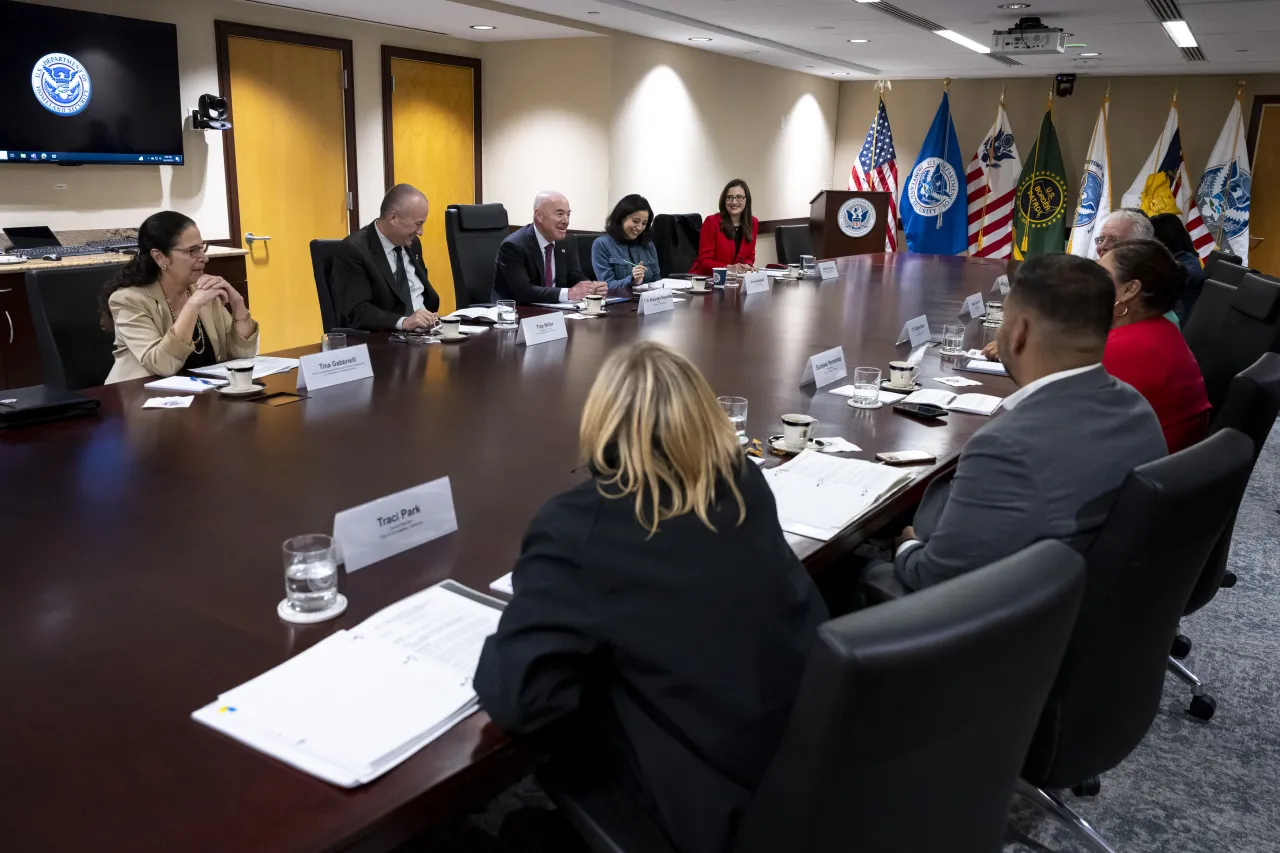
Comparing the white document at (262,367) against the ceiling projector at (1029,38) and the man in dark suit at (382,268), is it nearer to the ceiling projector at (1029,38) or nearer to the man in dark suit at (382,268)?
the man in dark suit at (382,268)

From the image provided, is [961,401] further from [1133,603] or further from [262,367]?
[262,367]

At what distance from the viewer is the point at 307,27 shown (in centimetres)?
609

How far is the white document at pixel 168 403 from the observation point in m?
2.32

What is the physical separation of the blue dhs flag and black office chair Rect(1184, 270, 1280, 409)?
22.0ft

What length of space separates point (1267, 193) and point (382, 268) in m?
9.00

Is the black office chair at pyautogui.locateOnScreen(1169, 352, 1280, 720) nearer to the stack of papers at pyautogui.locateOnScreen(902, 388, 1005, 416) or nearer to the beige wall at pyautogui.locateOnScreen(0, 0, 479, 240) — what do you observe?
the stack of papers at pyautogui.locateOnScreen(902, 388, 1005, 416)

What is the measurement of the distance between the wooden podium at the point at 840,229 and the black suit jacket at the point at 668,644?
7.98m

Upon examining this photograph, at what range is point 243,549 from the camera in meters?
1.50

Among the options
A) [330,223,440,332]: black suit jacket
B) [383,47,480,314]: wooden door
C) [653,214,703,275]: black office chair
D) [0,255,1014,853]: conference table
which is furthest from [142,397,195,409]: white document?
[383,47,480,314]: wooden door

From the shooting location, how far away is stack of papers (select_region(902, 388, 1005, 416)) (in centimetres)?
258

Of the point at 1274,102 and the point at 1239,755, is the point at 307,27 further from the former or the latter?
the point at 1274,102

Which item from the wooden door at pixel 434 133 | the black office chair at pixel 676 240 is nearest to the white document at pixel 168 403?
the black office chair at pixel 676 240

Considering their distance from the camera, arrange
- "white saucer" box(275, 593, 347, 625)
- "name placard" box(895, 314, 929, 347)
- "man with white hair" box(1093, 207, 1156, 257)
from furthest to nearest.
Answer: "man with white hair" box(1093, 207, 1156, 257) → "name placard" box(895, 314, 929, 347) → "white saucer" box(275, 593, 347, 625)

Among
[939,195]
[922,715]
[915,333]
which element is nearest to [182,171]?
[915,333]
